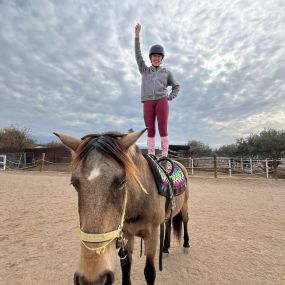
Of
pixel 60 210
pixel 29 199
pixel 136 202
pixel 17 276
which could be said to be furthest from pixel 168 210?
pixel 29 199

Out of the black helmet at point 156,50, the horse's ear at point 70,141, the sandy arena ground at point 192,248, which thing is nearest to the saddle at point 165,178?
the horse's ear at point 70,141

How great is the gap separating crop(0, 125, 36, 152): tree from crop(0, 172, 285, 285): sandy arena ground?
124ft

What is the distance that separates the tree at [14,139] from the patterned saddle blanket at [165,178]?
43.1 m

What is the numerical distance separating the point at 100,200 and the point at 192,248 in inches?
145

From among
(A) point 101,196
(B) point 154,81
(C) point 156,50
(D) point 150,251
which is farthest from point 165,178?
(C) point 156,50

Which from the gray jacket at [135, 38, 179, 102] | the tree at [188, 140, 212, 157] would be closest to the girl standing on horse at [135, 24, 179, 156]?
the gray jacket at [135, 38, 179, 102]

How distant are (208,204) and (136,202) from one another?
299 inches

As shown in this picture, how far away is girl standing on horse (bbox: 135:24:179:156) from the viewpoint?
3.98m

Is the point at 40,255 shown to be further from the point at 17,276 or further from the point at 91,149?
the point at 91,149

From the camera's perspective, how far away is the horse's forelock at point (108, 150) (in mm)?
1798

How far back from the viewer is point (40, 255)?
418 cm

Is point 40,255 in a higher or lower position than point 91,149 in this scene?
lower

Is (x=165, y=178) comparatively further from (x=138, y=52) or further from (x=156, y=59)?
(x=138, y=52)

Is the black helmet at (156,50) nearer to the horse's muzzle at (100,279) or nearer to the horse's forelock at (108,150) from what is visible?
the horse's forelock at (108,150)
